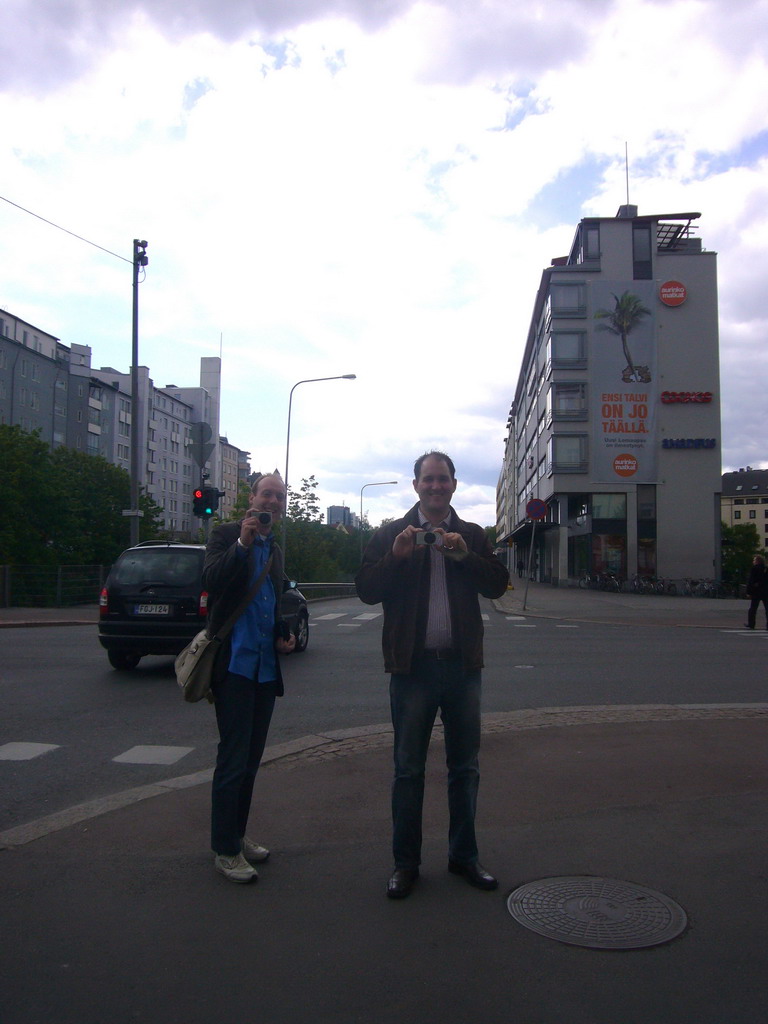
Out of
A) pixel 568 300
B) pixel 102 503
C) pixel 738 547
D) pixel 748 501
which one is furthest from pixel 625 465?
pixel 748 501

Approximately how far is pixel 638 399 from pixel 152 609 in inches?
1753

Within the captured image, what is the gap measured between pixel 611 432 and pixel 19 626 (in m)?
39.4

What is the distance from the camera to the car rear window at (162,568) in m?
11.2

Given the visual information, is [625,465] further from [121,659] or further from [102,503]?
[121,659]

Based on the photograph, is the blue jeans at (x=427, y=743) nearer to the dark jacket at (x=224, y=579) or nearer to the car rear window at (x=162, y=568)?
the dark jacket at (x=224, y=579)

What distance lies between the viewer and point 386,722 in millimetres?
7887

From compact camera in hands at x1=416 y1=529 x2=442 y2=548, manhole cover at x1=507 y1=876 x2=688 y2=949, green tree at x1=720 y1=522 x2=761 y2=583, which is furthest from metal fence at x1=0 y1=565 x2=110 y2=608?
green tree at x1=720 y1=522 x2=761 y2=583

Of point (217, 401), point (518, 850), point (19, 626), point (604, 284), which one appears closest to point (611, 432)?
point (604, 284)

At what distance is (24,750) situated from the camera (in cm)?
671

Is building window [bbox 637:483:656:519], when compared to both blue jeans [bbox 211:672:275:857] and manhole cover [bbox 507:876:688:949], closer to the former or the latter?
manhole cover [bbox 507:876:688:949]

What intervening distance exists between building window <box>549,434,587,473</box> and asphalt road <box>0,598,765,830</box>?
35.1 metres

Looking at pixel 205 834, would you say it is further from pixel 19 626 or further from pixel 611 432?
pixel 611 432

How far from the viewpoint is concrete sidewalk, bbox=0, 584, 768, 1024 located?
9.41 feet

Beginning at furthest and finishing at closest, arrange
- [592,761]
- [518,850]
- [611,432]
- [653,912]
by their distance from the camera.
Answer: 1. [611,432]
2. [592,761]
3. [518,850]
4. [653,912]
